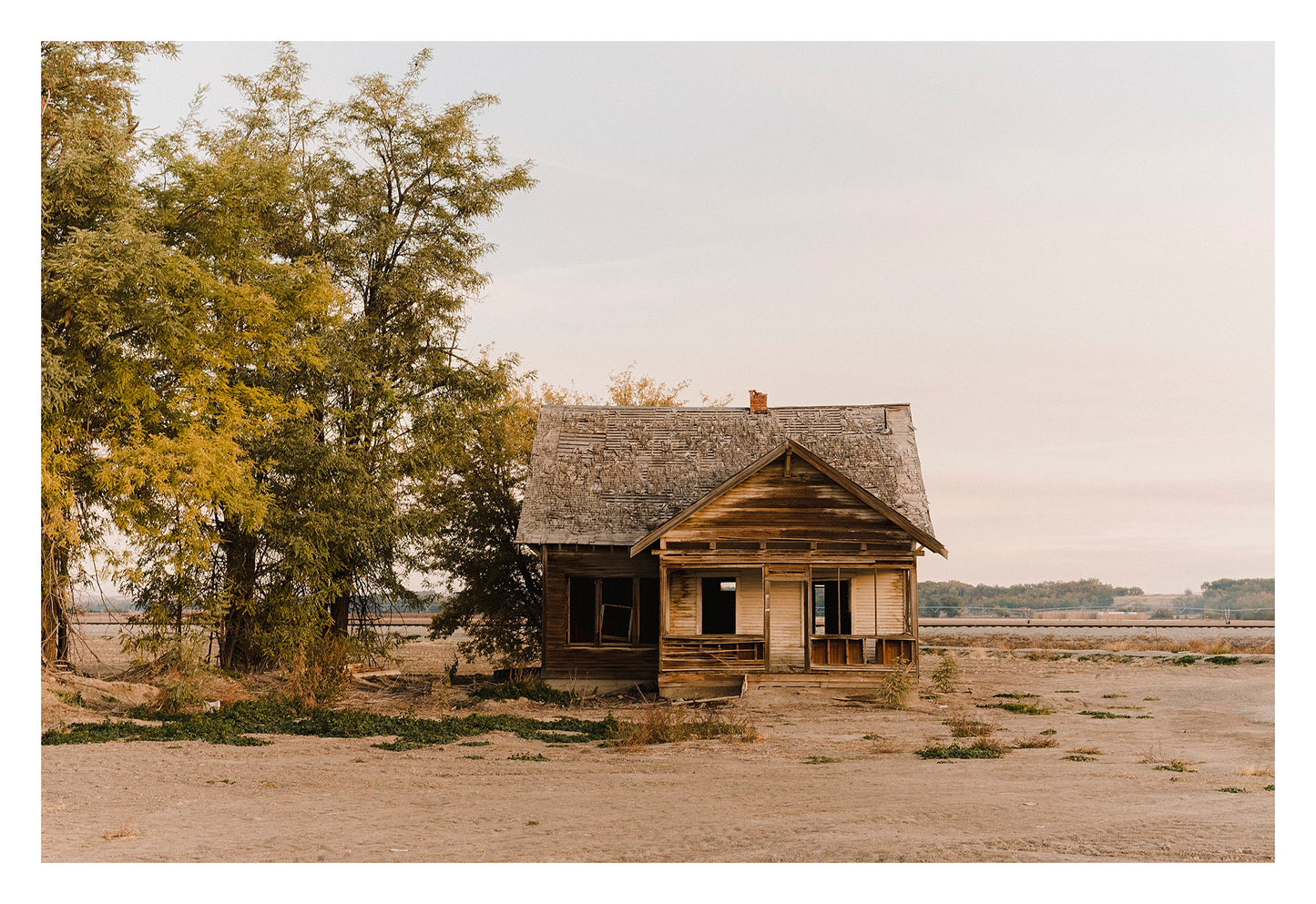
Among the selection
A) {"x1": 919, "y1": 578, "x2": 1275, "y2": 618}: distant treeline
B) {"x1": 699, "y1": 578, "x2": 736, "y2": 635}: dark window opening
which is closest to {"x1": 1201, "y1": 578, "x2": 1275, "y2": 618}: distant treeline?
{"x1": 919, "y1": 578, "x2": 1275, "y2": 618}: distant treeline

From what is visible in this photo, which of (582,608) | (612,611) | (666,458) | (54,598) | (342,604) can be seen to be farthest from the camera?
(342,604)

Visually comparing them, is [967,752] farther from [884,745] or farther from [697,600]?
[697,600]

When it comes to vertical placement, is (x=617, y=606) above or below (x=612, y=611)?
above

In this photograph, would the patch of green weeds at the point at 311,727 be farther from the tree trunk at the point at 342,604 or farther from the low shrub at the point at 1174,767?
the low shrub at the point at 1174,767

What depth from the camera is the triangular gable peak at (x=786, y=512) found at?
23.8 metres

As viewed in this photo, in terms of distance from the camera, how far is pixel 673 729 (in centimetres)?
1834

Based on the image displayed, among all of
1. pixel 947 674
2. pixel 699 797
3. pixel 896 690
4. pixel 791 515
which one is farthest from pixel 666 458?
pixel 699 797

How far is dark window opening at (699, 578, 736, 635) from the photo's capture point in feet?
83.3

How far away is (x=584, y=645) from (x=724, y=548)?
4.31 m

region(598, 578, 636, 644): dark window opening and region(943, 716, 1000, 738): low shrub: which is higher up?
region(598, 578, 636, 644): dark window opening

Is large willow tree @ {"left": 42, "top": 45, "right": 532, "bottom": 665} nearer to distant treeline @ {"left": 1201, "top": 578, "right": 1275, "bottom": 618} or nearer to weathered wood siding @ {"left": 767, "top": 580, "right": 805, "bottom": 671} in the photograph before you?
weathered wood siding @ {"left": 767, "top": 580, "right": 805, "bottom": 671}

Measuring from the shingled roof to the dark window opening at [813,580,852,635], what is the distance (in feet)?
7.90

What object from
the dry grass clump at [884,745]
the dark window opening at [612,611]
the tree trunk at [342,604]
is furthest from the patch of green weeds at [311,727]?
the tree trunk at [342,604]

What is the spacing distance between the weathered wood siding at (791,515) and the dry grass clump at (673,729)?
5064 millimetres
